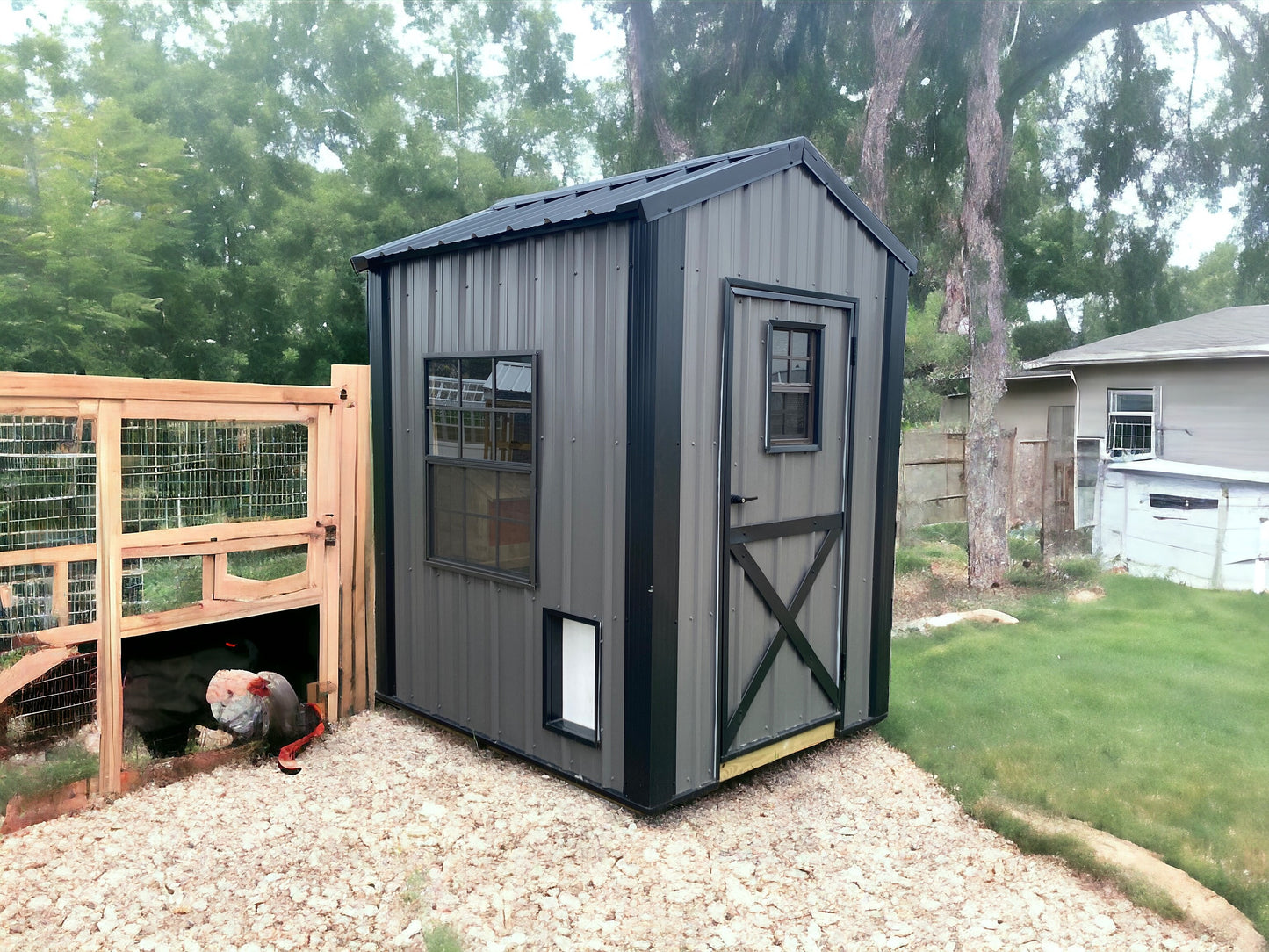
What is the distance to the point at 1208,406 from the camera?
38.8ft

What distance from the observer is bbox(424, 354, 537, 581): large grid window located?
477 cm

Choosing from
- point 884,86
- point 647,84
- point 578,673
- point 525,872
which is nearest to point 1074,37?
point 884,86

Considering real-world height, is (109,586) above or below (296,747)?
above

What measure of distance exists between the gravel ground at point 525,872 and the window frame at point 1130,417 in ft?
31.4

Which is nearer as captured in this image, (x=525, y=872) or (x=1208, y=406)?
(x=525, y=872)

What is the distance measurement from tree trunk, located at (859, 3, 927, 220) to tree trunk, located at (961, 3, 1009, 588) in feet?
2.79

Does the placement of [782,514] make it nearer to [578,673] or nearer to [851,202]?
[578,673]

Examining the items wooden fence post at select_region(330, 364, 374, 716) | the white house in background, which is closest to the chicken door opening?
wooden fence post at select_region(330, 364, 374, 716)

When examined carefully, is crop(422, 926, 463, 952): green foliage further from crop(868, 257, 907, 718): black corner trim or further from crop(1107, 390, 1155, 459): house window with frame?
crop(1107, 390, 1155, 459): house window with frame

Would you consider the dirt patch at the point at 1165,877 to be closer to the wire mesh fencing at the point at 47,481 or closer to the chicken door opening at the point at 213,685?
the chicken door opening at the point at 213,685

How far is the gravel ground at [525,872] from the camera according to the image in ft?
11.1

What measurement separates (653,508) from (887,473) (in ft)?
6.26

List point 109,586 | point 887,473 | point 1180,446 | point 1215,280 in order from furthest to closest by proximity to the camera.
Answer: point 1215,280, point 1180,446, point 887,473, point 109,586

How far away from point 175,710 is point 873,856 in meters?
3.54
